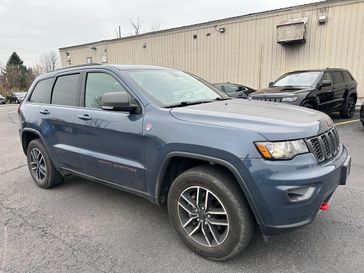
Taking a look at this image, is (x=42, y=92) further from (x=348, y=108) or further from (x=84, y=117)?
(x=348, y=108)

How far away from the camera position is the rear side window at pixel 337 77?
29.2 ft

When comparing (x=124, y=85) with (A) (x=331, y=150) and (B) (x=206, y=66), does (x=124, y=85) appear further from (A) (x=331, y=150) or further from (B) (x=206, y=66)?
(B) (x=206, y=66)

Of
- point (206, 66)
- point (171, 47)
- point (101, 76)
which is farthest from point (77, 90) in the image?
point (171, 47)

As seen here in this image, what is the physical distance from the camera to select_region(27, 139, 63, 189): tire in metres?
4.17

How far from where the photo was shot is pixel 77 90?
11.9ft

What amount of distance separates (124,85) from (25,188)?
264 cm

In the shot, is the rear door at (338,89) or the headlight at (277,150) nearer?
the headlight at (277,150)

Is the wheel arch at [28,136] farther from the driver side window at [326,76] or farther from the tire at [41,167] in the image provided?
the driver side window at [326,76]

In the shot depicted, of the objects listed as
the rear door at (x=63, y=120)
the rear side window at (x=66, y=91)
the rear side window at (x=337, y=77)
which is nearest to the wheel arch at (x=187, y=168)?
the rear door at (x=63, y=120)

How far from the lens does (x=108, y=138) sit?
10.1 feet

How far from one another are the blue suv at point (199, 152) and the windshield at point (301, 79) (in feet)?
18.2

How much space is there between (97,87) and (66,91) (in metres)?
0.66

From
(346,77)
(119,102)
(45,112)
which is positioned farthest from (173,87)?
(346,77)

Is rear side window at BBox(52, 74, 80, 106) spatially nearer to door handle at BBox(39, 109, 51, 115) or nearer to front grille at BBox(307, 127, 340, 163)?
door handle at BBox(39, 109, 51, 115)
